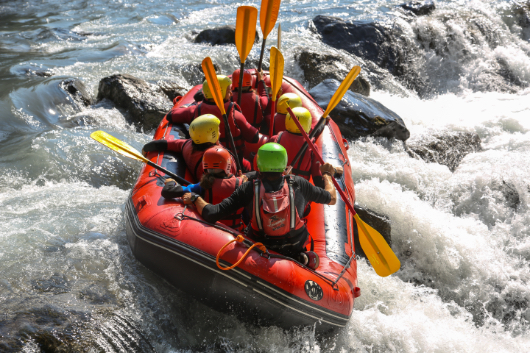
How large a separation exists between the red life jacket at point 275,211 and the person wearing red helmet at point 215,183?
1.11 feet

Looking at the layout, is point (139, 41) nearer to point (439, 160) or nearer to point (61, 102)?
point (61, 102)

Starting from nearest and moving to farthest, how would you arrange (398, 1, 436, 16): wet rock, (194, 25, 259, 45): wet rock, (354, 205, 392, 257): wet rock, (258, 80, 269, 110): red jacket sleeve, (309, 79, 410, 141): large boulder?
1. (354, 205, 392, 257): wet rock
2. (258, 80, 269, 110): red jacket sleeve
3. (309, 79, 410, 141): large boulder
4. (194, 25, 259, 45): wet rock
5. (398, 1, 436, 16): wet rock

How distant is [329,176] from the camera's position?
3.36m

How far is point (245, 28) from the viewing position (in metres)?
4.49

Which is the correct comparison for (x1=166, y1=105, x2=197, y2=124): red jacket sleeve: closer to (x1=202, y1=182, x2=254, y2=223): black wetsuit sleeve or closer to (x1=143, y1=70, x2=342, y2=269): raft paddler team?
(x1=143, y1=70, x2=342, y2=269): raft paddler team

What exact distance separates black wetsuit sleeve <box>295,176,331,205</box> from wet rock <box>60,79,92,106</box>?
5.12m

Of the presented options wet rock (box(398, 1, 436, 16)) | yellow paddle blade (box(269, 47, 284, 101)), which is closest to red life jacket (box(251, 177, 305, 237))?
yellow paddle blade (box(269, 47, 284, 101))

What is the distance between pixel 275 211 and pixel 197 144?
1182mm

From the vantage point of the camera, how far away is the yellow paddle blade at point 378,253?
318cm

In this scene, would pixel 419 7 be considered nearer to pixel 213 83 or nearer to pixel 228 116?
pixel 228 116

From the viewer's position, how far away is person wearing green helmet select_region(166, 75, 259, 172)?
4.15m

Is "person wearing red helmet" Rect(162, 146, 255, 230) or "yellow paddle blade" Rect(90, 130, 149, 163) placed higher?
"person wearing red helmet" Rect(162, 146, 255, 230)

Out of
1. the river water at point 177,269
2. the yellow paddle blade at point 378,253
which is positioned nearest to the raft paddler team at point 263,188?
the yellow paddle blade at point 378,253

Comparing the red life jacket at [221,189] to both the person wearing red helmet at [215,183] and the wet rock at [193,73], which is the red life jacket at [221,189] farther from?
the wet rock at [193,73]
